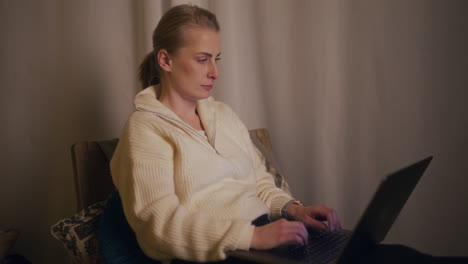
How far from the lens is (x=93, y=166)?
119cm

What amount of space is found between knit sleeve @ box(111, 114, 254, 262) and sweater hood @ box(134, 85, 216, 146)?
7 cm

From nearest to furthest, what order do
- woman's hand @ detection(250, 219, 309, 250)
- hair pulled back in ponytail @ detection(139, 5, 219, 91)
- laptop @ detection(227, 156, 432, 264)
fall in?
laptop @ detection(227, 156, 432, 264), woman's hand @ detection(250, 219, 309, 250), hair pulled back in ponytail @ detection(139, 5, 219, 91)

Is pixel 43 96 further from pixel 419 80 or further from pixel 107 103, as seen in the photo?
pixel 419 80

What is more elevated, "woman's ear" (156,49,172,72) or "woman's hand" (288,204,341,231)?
"woman's ear" (156,49,172,72)

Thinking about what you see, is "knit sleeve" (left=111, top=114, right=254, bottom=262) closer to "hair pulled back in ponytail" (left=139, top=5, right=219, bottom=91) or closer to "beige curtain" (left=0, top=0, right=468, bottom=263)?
"hair pulled back in ponytail" (left=139, top=5, right=219, bottom=91)

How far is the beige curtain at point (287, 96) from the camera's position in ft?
4.99

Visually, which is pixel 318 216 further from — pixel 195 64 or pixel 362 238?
pixel 195 64

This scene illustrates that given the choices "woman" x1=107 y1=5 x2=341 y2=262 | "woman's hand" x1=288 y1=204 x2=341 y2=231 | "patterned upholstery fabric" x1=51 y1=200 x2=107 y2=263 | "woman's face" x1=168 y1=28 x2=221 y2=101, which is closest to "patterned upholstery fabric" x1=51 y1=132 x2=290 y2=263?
"patterned upholstery fabric" x1=51 y1=200 x2=107 y2=263

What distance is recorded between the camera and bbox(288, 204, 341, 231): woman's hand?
106 centimetres

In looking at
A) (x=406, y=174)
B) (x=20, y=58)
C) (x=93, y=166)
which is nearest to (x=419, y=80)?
(x=406, y=174)

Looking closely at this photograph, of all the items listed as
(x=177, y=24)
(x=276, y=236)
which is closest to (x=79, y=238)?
(x=276, y=236)

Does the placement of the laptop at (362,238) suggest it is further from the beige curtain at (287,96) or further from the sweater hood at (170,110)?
the beige curtain at (287,96)

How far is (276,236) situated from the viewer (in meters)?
0.84

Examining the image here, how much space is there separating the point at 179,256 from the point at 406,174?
1.74ft
